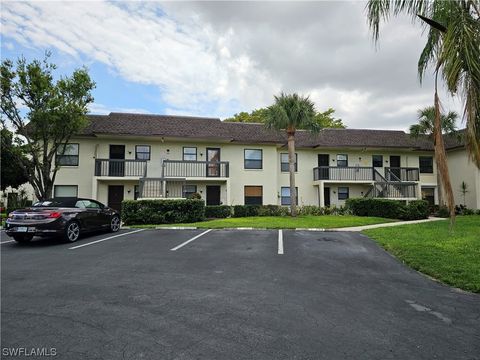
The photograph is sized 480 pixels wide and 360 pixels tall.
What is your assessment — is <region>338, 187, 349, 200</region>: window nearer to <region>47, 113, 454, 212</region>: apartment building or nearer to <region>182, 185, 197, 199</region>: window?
<region>47, 113, 454, 212</region>: apartment building

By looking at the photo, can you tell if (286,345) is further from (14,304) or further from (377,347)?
(14,304)

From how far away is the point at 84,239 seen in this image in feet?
35.4

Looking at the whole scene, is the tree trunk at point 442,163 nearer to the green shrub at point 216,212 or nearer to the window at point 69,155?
the green shrub at point 216,212

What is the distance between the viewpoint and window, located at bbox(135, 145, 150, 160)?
21.5 m

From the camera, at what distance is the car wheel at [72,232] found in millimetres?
9914

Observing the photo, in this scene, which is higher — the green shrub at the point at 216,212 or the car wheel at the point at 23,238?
the green shrub at the point at 216,212

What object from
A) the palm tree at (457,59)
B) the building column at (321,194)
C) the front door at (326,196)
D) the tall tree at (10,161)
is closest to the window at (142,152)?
the tall tree at (10,161)

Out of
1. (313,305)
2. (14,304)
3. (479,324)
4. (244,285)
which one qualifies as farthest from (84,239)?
(479,324)

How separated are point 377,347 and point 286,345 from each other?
101cm

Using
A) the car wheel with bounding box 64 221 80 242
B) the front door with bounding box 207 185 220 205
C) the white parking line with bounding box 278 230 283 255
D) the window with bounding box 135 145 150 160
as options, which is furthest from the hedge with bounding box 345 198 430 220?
the car wheel with bounding box 64 221 80 242

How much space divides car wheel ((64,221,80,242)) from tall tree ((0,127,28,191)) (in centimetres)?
957

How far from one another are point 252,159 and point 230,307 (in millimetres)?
18943

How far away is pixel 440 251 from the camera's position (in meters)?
8.52

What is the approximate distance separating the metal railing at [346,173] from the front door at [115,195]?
48.8 feet
